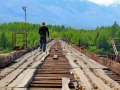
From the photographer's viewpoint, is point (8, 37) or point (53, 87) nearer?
point (53, 87)

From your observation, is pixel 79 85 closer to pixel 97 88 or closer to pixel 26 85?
pixel 97 88

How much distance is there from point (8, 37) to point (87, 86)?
180 metres

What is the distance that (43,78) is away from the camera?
10.5 metres

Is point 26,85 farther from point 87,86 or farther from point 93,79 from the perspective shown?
point 93,79

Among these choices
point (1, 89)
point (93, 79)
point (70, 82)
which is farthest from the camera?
point (93, 79)

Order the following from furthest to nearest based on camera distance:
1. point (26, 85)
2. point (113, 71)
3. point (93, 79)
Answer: point (113, 71) < point (93, 79) < point (26, 85)

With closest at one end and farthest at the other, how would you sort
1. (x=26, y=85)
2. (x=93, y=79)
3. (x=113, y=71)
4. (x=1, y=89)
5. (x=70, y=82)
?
1. (x=1, y=89)
2. (x=26, y=85)
3. (x=70, y=82)
4. (x=93, y=79)
5. (x=113, y=71)

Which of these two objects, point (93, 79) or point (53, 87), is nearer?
point (53, 87)

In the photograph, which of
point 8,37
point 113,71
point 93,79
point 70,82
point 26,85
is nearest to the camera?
point 26,85

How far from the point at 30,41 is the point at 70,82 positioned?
183570 mm

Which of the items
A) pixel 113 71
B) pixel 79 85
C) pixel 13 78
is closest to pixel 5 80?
pixel 13 78

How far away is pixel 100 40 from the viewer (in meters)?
189

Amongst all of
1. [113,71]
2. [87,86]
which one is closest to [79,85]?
[87,86]

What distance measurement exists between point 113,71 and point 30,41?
180 m
